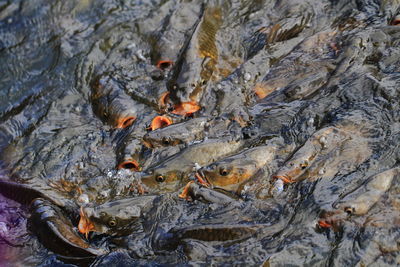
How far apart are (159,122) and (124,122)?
1.32 feet

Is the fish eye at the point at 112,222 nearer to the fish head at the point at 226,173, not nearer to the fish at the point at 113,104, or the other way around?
the fish head at the point at 226,173

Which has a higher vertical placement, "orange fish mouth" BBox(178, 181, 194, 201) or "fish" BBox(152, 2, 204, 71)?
"fish" BBox(152, 2, 204, 71)

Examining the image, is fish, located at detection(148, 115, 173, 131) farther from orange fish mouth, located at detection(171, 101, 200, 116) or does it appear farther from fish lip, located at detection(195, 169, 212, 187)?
fish lip, located at detection(195, 169, 212, 187)

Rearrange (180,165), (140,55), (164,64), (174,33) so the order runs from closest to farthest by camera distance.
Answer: (180,165), (164,64), (140,55), (174,33)

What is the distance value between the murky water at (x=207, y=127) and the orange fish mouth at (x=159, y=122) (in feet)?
0.34

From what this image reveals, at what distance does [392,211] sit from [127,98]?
122 inches

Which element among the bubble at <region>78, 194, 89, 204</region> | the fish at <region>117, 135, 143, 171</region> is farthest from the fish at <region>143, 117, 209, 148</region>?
the bubble at <region>78, 194, 89, 204</region>

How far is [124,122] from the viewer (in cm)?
575

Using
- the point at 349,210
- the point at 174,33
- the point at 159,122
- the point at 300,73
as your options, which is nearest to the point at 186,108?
the point at 159,122

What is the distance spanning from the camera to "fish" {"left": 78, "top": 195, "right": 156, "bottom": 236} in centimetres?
453

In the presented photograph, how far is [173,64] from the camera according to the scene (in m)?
6.46

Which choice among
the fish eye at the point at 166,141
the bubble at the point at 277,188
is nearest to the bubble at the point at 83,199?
the fish eye at the point at 166,141

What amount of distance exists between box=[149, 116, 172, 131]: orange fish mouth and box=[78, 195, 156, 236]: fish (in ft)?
3.87

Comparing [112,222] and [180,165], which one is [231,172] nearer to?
[180,165]
